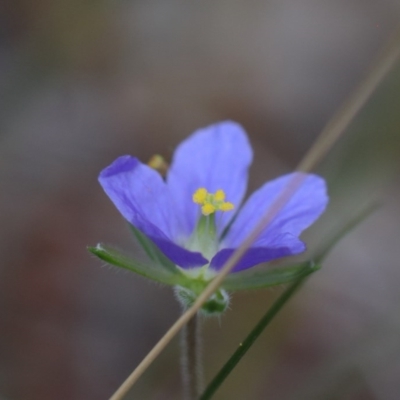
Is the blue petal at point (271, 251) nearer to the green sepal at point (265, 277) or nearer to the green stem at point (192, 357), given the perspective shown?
the green sepal at point (265, 277)

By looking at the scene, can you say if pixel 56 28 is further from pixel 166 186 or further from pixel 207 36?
pixel 166 186

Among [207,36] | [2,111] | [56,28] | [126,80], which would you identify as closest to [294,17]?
[207,36]

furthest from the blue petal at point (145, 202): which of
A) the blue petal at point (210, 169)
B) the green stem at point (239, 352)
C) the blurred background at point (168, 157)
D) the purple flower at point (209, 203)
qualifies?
the blurred background at point (168, 157)

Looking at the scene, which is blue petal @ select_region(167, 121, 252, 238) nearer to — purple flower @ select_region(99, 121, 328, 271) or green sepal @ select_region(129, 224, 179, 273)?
purple flower @ select_region(99, 121, 328, 271)

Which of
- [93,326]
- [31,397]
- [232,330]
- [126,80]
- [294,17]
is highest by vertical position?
[294,17]

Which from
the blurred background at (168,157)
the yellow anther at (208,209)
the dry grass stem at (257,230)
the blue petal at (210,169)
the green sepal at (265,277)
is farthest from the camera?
the blurred background at (168,157)

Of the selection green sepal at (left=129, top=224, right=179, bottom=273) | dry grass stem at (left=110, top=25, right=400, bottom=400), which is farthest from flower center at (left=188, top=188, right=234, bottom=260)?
dry grass stem at (left=110, top=25, right=400, bottom=400)
